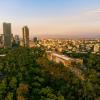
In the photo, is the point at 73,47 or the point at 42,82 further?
the point at 73,47

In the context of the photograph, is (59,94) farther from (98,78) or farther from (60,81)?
(98,78)

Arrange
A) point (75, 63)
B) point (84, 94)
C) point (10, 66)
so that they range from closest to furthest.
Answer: point (84, 94)
point (10, 66)
point (75, 63)

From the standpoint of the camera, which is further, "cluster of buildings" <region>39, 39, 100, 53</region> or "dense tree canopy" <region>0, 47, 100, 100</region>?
"cluster of buildings" <region>39, 39, 100, 53</region>

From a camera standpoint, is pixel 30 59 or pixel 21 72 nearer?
pixel 21 72

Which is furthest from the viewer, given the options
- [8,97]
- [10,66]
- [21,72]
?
[10,66]

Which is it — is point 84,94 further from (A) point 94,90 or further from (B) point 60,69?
(B) point 60,69

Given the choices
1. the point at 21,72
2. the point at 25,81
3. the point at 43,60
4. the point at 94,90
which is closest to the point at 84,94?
the point at 94,90

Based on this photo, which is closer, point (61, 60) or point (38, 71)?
point (38, 71)

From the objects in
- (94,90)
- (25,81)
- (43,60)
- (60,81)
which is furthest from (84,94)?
(43,60)

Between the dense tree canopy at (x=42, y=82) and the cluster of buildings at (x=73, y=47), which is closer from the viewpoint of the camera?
the dense tree canopy at (x=42, y=82)
